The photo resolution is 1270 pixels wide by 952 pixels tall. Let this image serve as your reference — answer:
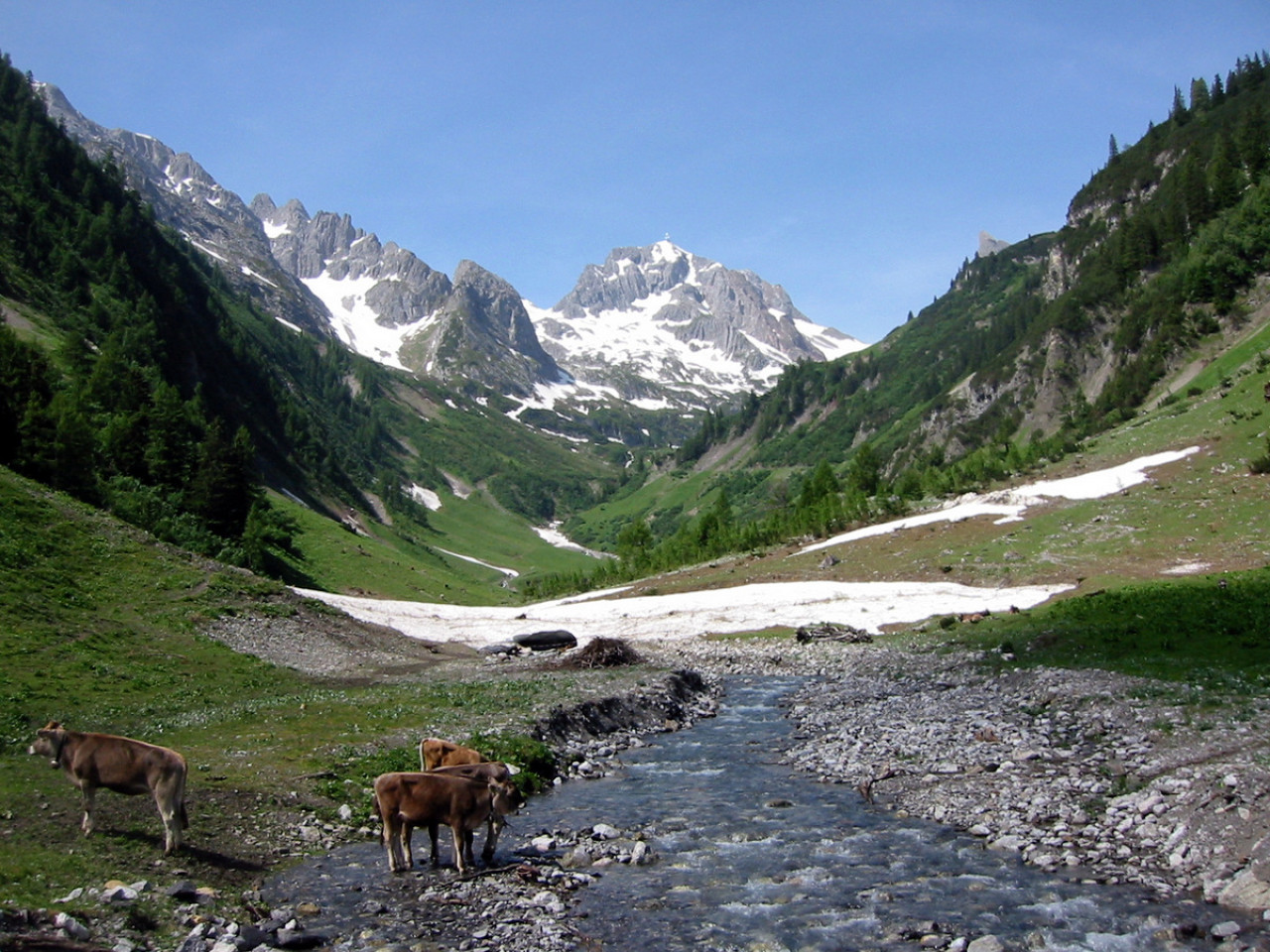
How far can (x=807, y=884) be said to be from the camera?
15344mm

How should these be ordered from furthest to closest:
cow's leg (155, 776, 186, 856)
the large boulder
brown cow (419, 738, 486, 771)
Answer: the large boulder, brown cow (419, 738, 486, 771), cow's leg (155, 776, 186, 856)

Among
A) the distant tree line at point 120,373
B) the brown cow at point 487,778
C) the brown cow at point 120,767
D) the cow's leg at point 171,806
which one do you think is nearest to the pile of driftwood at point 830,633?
the brown cow at point 487,778

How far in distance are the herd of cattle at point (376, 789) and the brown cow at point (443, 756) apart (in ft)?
8.95

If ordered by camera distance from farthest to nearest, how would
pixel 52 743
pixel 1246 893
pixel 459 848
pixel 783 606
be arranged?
pixel 783 606
pixel 459 848
pixel 52 743
pixel 1246 893

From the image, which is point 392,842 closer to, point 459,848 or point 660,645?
point 459,848

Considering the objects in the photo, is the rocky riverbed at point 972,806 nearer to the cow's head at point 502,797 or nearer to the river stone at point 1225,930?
the river stone at point 1225,930

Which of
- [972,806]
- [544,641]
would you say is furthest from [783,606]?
[972,806]

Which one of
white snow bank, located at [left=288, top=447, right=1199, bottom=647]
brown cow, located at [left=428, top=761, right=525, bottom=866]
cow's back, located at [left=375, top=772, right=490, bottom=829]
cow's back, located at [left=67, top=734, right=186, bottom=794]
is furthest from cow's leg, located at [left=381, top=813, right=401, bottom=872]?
white snow bank, located at [left=288, top=447, right=1199, bottom=647]

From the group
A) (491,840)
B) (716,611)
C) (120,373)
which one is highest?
(120,373)

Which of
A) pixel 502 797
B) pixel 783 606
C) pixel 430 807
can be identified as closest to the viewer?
pixel 430 807

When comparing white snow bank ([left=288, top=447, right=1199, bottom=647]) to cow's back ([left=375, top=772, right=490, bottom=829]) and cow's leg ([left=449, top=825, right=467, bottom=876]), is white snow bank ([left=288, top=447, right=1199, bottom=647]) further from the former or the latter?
cow's leg ([left=449, top=825, right=467, bottom=876])

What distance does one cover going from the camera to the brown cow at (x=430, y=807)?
48.9 ft

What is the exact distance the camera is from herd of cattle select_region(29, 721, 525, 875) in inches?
565

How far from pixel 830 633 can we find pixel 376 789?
4641 centimetres
